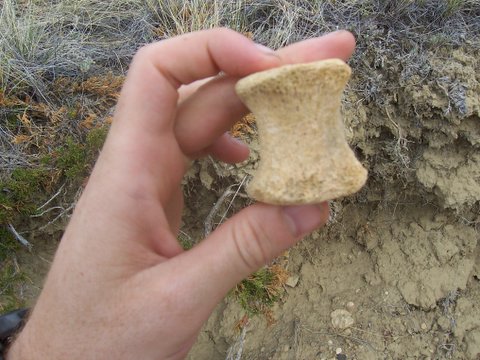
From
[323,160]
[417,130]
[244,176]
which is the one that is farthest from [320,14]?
[323,160]

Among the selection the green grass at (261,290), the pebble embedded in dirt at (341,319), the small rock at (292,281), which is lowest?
the pebble embedded in dirt at (341,319)

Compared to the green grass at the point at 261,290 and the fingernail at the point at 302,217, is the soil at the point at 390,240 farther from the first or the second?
the fingernail at the point at 302,217

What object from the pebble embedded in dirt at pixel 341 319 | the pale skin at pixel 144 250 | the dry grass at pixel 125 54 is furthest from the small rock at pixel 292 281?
the pale skin at pixel 144 250

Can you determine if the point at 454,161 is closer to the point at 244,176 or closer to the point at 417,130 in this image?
the point at 417,130

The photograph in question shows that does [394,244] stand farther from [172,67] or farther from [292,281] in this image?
[172,67]

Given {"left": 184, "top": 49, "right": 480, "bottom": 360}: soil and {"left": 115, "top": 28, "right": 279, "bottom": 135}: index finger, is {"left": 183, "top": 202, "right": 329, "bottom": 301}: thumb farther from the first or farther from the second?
{"left": 184, "top": 49, "right": 480, "bottom": 360}: soil

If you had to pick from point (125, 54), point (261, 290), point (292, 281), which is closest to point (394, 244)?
point (292, 281)
